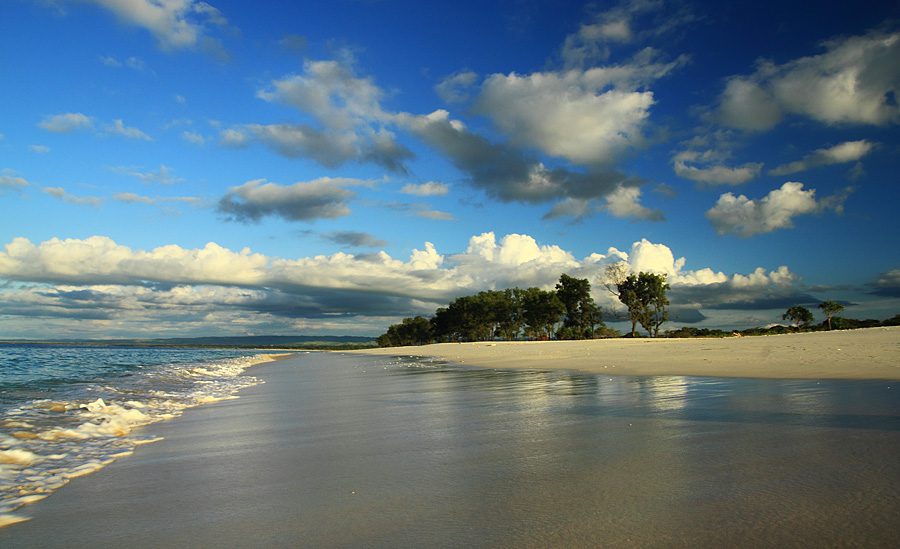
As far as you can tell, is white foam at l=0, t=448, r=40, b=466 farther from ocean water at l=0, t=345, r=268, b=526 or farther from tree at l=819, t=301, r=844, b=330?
tree at l=819, t=301, r=844, b=330

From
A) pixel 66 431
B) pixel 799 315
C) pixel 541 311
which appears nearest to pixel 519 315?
pixel 541 311

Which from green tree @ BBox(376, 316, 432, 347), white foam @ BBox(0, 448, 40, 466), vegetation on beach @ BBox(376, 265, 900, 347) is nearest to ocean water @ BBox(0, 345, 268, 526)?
white foam @ BBox(0, 448, 40, 466)

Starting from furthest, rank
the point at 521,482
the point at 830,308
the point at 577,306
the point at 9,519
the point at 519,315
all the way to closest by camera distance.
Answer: the point at 519,315 → the point at 577,306 → the point at 830,308 → the point at 521,482 → the point at 9,519

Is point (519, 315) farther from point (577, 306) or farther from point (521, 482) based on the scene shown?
point (521, 482)

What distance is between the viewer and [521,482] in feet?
13.6

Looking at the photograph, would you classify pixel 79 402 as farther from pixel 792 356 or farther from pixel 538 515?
pixel 792 356

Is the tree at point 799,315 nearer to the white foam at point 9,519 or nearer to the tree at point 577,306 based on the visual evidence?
the tree at point 577,306

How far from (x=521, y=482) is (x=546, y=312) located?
7888 cm

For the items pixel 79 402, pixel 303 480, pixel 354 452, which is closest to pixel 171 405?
pixel 79 402

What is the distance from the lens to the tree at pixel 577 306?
77.4m

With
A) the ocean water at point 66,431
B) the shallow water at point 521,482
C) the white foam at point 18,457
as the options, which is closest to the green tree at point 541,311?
the ocean water at point 66,431

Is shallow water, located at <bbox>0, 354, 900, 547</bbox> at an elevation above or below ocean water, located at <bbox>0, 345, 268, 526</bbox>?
above

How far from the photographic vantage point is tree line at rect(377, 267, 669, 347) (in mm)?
66812

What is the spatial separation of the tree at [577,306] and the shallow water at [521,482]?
7050 centimetres
